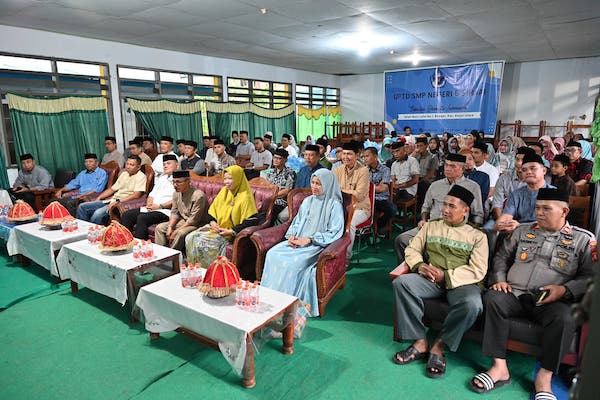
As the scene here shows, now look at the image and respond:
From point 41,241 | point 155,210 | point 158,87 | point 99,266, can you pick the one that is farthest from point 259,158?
point 99,266

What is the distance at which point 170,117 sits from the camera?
770 cm

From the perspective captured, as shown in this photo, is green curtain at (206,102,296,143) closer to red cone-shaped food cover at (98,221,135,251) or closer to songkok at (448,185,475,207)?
red cone-shaped food cover at (98,221,135,251)

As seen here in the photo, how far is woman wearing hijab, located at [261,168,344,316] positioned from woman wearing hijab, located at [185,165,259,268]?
0.55m

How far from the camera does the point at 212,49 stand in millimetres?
7539

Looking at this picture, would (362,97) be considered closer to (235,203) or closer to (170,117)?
(170,117)

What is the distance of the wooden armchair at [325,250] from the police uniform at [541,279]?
1204mm

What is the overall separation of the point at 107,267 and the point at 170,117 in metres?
5.22

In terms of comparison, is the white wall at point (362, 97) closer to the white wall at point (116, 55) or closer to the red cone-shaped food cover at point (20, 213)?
the white wall at point (116, 55)

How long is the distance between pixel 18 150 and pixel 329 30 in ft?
17.2

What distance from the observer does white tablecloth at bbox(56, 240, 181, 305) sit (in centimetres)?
305

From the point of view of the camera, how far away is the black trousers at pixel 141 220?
4328 mm

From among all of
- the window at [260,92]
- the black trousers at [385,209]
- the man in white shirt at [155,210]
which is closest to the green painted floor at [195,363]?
the man in white shirt at [155,210]

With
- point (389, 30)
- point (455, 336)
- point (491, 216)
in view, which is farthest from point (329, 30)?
point (455, 336)

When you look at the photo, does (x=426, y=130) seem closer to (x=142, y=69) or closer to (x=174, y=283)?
(x=142, y=69)
